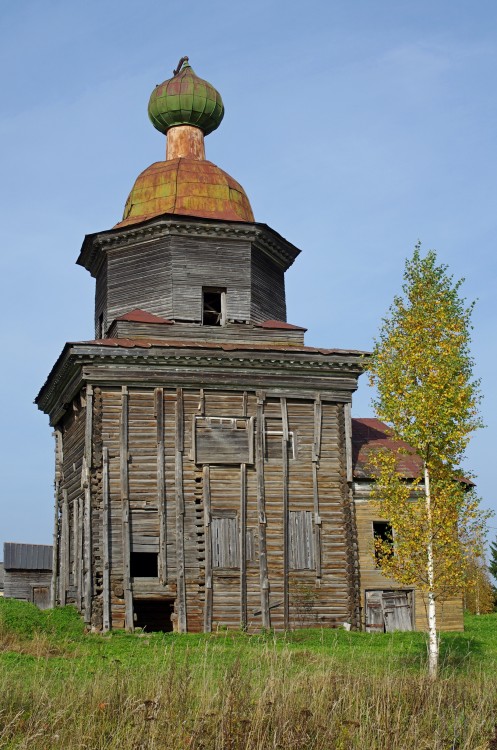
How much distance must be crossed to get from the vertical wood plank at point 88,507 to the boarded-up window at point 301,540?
5566 mm

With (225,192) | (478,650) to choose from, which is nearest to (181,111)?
(225,192)

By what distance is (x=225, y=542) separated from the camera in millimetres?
25844

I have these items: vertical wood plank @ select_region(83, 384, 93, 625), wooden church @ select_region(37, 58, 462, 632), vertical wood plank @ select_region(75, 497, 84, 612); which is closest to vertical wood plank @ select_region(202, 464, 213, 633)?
wooden church @ select_region(37, 58, 462, 632)

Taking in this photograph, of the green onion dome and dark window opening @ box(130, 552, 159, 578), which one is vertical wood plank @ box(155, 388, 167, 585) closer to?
dark window opening @ box(130, 552, 159, 578)

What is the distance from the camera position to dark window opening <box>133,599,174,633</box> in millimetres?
26797

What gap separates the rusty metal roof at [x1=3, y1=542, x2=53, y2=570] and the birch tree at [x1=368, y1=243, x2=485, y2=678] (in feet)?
102

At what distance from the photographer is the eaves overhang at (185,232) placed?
96.8 ft

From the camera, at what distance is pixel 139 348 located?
85.5 ft

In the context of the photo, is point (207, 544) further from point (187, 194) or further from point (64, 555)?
point (187, 194)

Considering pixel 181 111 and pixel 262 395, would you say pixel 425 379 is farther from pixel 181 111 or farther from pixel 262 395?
pixel 181 111

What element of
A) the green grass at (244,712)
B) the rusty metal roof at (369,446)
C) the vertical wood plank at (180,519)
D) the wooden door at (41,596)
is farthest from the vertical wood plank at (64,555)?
the wooden door at (41,596)

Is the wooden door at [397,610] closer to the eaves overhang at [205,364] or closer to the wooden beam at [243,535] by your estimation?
the wooden beam at [243,535]

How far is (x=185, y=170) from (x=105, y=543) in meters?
13.3

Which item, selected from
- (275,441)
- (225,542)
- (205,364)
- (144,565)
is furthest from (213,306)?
(144,565)
